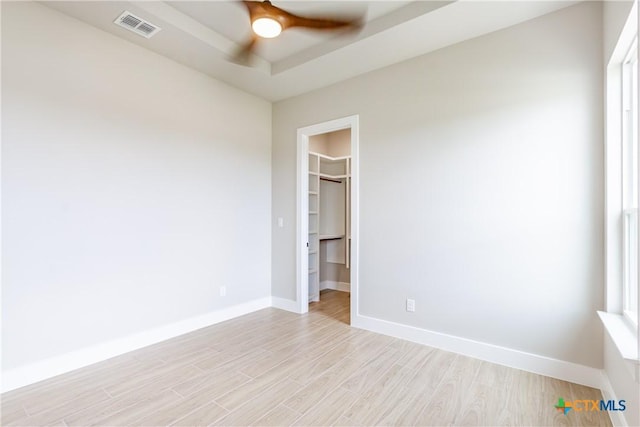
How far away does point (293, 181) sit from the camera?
4180 millimetres

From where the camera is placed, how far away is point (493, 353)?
266 centimetres

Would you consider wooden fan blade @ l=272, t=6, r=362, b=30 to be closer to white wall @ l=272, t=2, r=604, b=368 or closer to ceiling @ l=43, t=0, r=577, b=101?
ceiling @ l=43, t=0, r=577, b=101

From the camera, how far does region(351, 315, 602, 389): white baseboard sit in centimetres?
231

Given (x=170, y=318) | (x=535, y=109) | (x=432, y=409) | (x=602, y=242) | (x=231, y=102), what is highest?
(x=231, y=102)

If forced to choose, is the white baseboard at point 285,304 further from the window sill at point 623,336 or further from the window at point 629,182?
the window at point 629,182

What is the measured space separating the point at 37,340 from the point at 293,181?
295 centimetres

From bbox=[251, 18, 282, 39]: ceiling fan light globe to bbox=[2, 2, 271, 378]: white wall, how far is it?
1638mm

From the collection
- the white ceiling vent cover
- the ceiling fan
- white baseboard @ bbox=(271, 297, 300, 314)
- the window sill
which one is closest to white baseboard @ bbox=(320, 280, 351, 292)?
white baseboard @ bbox=(271, 297, 300, 314)

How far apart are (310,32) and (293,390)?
2.76 m

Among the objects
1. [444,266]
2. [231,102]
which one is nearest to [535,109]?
[444,266]

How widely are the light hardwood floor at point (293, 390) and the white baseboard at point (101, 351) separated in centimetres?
8

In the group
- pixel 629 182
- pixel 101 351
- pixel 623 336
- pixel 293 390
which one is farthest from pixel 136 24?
pixel 623 336

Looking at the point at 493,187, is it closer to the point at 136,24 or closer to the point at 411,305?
the point at 411,305

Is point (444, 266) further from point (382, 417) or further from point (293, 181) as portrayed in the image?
point (293, 181)
